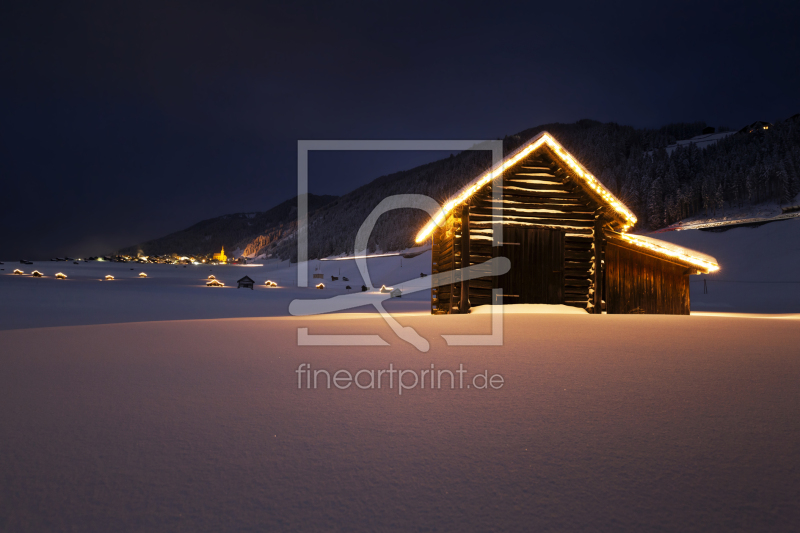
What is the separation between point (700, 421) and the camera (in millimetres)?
3885

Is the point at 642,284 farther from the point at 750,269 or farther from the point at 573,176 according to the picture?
the point at 750,269

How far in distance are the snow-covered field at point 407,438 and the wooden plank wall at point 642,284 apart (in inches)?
273

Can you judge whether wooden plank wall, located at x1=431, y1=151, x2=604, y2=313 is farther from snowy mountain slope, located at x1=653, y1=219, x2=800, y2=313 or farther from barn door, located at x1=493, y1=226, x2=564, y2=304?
snowy mountain slope, located at x1=653, y1=219, x2=800, y2=313

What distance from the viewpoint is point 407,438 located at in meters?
3.60

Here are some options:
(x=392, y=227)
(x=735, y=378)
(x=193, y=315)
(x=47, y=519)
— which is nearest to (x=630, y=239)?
(x=735, y=378)

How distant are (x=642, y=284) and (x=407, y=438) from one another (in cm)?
1437

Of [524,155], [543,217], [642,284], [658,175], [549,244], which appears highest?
[658,175]

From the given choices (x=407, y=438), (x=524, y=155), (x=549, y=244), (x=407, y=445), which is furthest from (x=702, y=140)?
(x=407, y=445)

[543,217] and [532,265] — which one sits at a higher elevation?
[543,217]

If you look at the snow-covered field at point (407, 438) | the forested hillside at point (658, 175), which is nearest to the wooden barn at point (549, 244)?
the snow-covered field at point (407, 438)

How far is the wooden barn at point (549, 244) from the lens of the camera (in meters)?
14.3

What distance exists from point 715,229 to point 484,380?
71.4m

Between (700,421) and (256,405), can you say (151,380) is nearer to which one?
(256,405)

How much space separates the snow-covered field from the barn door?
7136 mm
